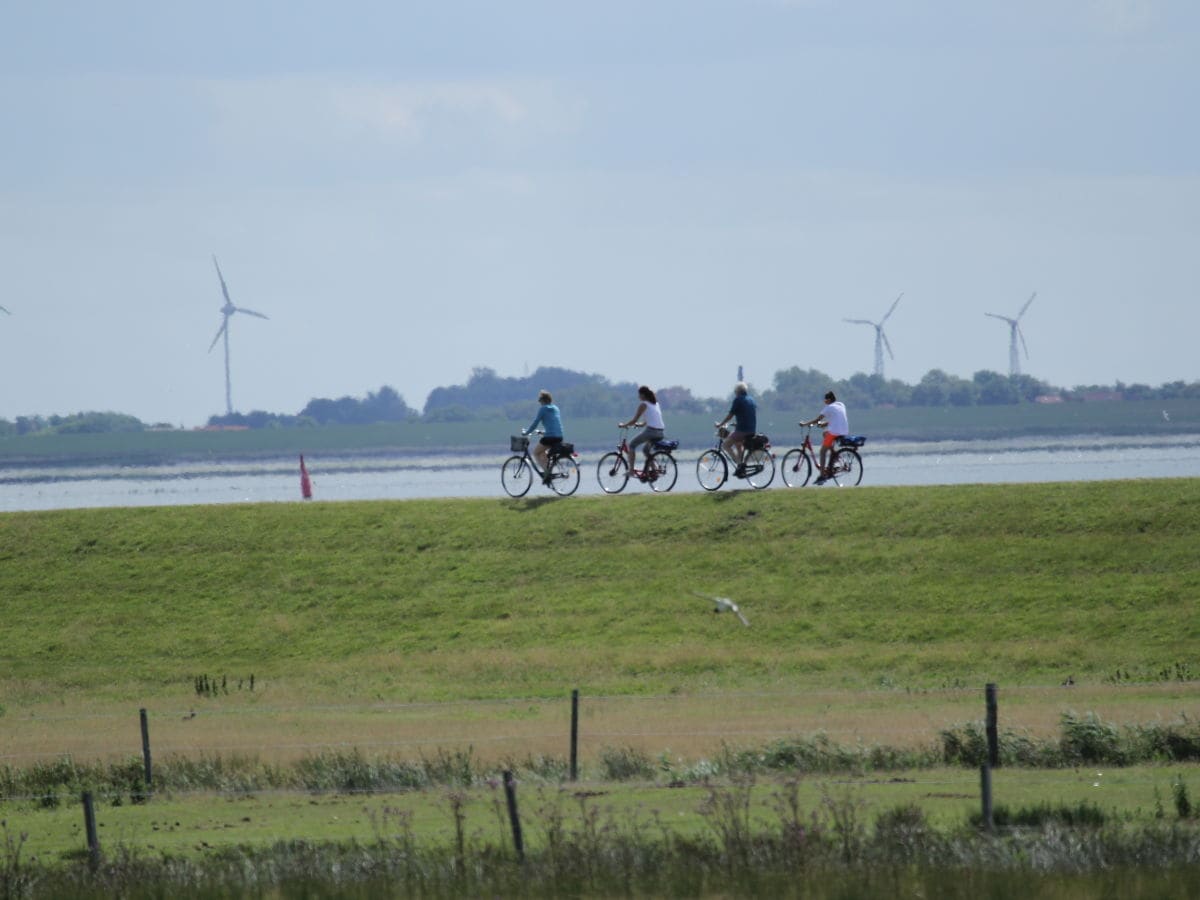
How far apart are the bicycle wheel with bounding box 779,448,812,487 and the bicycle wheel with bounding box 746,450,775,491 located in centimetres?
53

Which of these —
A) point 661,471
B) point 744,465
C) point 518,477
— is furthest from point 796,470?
point 518,477

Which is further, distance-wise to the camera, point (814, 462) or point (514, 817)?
point (814, 462)

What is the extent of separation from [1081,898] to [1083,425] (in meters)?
187

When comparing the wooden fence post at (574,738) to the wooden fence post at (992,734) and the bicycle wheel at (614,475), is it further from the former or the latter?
the bicycle wheel at (614,475)

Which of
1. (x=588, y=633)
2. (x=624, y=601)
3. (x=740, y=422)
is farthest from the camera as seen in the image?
(x=740, y=422)

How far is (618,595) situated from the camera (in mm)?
36625

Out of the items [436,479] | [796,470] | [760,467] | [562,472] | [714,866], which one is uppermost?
[562,472]

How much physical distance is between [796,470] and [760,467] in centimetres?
146

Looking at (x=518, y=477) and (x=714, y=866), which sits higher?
(x=518, y=477)

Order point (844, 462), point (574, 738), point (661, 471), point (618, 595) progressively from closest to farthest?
point (574, 738) < point (618, 595) < point (844, 462) < point (661, 471)

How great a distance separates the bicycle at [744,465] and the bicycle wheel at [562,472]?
292 centimetres

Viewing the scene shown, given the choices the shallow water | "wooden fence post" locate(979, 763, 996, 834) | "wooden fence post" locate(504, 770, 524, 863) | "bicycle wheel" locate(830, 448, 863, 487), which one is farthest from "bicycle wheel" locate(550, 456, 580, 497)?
"wooden fence post" locate(504, 770, 524, 863)

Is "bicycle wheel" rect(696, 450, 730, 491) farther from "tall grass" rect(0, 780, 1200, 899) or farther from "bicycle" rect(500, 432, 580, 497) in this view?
"tall grass" rect(0, 780, 1200, 899)

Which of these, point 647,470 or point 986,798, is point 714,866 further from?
point 647,470
